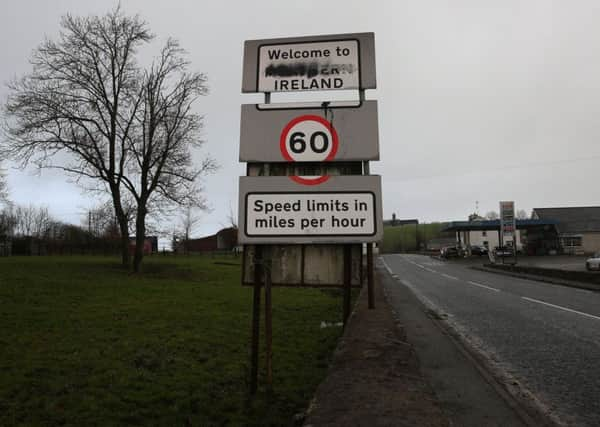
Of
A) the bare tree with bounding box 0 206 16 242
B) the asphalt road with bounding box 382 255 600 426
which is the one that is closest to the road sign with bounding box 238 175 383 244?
the asphalt road with bounding box 382 255 600 426

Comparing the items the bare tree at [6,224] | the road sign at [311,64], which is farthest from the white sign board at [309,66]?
the bare tree at [6,224]

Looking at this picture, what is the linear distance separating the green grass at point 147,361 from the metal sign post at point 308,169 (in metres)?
0.84

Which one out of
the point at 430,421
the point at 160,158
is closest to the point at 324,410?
the point at 430,421

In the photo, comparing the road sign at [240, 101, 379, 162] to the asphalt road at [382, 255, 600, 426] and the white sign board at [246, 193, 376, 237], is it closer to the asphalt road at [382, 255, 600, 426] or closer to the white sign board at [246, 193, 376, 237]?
the white sign board at [246, 193, 376, 237]

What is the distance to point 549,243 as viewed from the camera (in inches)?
2077

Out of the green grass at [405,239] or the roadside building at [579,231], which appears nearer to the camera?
the roadside building at [579,231]

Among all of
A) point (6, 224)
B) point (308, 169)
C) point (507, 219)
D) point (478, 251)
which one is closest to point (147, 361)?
point (308, 169)

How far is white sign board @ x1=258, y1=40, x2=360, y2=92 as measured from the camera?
3.88 metres

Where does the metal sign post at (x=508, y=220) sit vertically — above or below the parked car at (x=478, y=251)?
above

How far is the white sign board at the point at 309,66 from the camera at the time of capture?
3879 mm

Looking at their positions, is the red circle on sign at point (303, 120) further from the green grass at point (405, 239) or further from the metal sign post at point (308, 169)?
the green grass at point (405, 239)

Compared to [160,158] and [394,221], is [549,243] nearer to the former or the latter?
[160,158]

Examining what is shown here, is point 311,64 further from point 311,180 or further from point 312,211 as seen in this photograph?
point 312,211

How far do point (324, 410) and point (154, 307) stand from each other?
9413 millimetres
